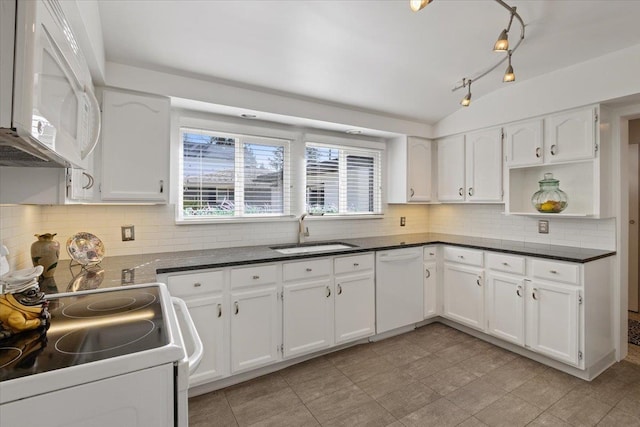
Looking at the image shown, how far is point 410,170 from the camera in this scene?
3727mm

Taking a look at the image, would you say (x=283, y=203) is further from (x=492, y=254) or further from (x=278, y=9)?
(x=492, y=254)

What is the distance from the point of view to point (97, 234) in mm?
2410

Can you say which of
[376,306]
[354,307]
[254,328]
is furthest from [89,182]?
[376,306]

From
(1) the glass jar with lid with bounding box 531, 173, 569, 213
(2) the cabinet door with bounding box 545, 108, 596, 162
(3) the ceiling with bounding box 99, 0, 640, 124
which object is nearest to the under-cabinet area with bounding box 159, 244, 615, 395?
(1) the glass jar with lid with bounding box 531, 173, 569, 213

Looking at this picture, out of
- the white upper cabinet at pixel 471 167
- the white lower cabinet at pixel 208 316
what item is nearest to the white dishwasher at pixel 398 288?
Result: the white upper cabinet at pixel 471 167

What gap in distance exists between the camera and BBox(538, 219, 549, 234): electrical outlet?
311 centimetres

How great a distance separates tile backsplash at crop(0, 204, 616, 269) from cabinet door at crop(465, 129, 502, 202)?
13.5 inches

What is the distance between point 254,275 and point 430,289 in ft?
6.70

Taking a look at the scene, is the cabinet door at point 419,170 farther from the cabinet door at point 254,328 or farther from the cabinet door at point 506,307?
the cabinet door at point 254,328

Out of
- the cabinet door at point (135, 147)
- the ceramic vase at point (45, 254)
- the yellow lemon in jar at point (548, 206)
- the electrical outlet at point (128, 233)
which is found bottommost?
the ceramic vase at point (45, 254)

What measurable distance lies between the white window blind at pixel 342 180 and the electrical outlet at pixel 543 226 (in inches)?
65.1

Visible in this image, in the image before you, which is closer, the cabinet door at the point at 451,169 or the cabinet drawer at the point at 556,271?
the cabinet drawer at the point at 556,271

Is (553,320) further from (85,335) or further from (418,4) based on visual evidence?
(85,335)

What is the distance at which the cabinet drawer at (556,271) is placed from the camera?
2416mm
